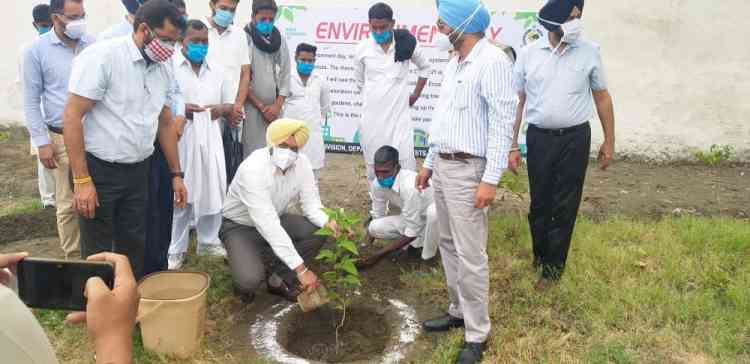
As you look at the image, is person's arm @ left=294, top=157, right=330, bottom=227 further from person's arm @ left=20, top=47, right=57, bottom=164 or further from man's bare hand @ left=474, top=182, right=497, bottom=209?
person's arm @ left=20, top=47, right=57, bottom=164

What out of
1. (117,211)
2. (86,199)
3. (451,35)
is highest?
(451,35)

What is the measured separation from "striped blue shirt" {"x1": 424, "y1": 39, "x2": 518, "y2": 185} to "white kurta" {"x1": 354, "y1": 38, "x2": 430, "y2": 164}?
2.25 meters

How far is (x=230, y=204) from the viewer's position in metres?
4.53

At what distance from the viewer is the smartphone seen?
5.52 feet

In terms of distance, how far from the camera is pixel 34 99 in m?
4.44

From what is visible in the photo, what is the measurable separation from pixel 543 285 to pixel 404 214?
123 centimetres

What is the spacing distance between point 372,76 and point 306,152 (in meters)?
0.96

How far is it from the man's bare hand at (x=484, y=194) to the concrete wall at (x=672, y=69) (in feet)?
16.9

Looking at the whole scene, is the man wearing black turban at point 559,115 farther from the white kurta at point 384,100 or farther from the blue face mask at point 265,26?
the blue face mask at point 265,26

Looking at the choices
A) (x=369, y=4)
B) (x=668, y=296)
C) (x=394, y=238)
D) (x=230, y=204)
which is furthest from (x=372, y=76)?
(x=668, y=296)

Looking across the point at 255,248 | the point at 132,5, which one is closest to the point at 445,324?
the point at 255,248

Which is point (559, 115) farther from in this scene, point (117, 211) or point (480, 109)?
point (117, 211)

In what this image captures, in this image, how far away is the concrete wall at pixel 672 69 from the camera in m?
7.68

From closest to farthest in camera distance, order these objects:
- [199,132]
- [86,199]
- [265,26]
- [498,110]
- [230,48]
→ [498,110] < [86,199] < [199,132] < [230,48] < [265,26]
